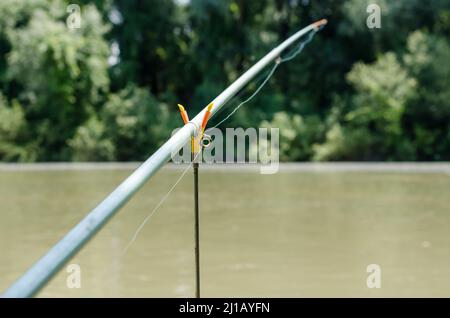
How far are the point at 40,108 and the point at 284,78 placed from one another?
1092 centimetres

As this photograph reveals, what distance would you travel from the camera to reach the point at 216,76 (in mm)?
32844

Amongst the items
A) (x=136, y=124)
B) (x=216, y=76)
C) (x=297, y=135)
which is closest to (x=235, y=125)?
(x=297, y=135)

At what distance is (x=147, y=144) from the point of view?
1137 inches

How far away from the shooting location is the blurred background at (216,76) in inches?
1057

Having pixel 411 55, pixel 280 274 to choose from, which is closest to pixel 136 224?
pixel 280 274

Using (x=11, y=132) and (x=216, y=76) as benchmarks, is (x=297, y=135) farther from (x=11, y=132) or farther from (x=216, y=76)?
(x=11, y=132)

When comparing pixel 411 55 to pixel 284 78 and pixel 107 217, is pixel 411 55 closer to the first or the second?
pixel 284 78

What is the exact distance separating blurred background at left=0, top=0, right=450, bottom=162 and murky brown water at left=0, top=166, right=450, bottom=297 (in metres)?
9.76

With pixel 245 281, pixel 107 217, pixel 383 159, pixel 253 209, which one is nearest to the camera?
pixel 107 217

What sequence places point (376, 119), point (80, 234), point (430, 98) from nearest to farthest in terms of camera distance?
point (80, 234), point (430, 98), point (376, 119)

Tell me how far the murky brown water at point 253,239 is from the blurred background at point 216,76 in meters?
9.76

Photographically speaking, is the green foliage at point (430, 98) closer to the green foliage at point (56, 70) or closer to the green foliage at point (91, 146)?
the green foliage at point (91, 146)

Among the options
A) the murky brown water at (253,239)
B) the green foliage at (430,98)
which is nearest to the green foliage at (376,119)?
the green foliage at (430,98)

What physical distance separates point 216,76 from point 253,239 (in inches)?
937
